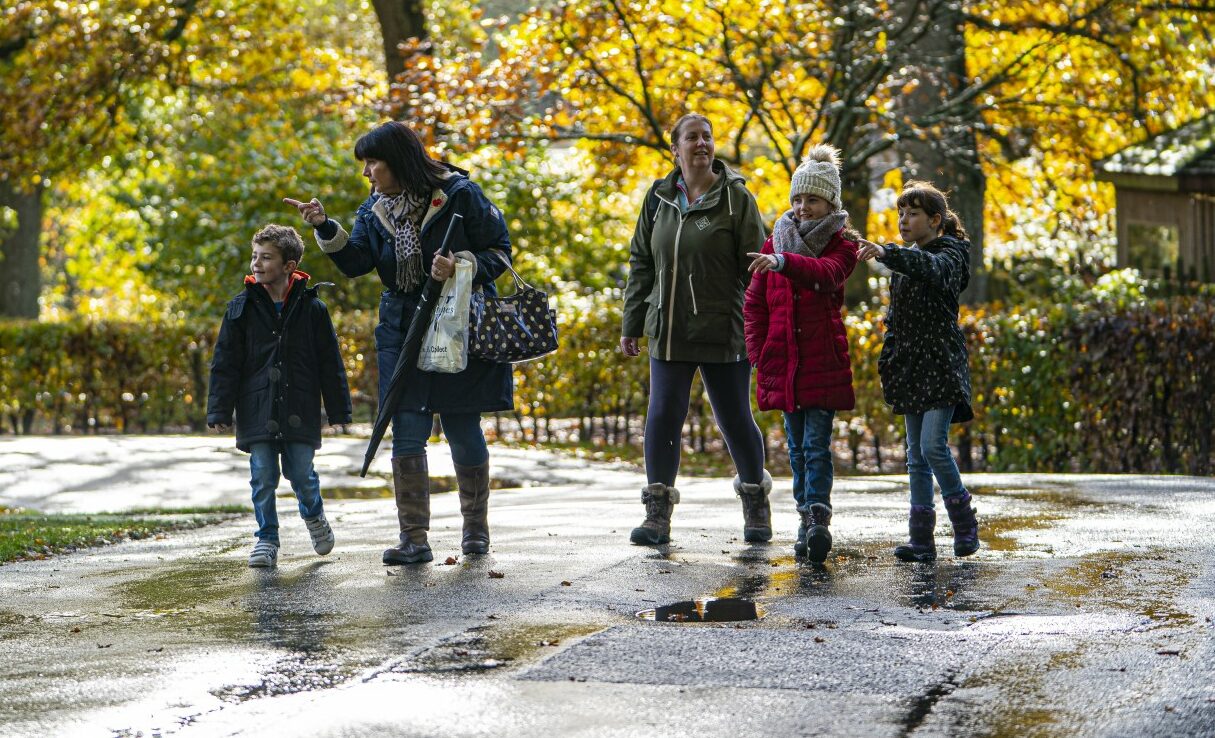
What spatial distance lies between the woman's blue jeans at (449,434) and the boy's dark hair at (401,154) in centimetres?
98

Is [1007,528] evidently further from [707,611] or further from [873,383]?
[873,383]

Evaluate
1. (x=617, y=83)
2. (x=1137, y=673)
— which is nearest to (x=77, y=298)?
(x=617, y=83)

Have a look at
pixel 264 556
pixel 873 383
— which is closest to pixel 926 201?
pixel 264 556

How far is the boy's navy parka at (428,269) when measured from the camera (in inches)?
274

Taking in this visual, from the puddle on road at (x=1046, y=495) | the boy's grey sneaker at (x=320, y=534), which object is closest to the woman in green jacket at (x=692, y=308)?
the boy's grey sneaker at (x=320, y=534)

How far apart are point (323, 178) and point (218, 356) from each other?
16.5 m

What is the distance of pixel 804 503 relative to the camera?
697 cm

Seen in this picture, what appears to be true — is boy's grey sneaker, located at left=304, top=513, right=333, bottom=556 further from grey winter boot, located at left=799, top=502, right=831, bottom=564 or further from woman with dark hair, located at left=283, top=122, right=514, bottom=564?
grey winter boot, located at left=799, top=502, right=831, bottom=564

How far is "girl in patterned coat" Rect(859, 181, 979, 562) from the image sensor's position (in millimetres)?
6746

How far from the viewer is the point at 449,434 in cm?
719

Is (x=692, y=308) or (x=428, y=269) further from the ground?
(x=428, y=269)

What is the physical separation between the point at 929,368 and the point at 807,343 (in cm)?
54

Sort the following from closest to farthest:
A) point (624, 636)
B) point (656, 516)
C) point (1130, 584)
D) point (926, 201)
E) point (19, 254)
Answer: point (624, 636)
point (1130, 584)
point (926, 201)
point (656, 516)
point (19, 254)

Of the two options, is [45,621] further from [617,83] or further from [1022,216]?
[1022,216]
